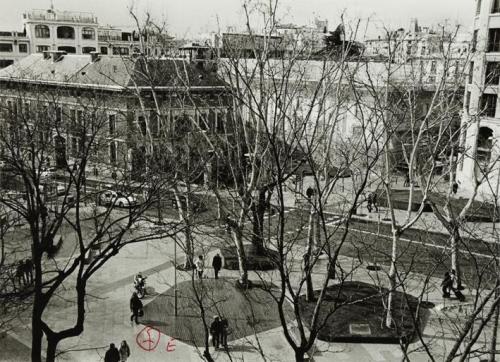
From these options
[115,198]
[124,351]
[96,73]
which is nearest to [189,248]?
[115,198]

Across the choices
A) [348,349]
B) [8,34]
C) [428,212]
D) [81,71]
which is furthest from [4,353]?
[8,34]

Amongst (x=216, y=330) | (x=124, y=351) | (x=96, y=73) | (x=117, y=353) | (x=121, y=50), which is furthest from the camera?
(x=121, y=50)

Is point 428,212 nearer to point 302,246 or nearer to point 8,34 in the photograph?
point 302,246

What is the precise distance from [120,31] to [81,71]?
48566mm

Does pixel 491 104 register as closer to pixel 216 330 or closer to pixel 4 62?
pixel 216 330

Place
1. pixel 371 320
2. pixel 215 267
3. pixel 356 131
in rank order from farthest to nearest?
1. pixel 356 131
2. pixel 215 267
3. pixel 371 320

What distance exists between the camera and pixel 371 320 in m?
19.1

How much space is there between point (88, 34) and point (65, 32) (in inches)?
133

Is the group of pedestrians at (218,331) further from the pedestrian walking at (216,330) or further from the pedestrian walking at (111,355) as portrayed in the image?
the pedestrian walking at (111,355)

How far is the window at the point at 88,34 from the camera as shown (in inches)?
2984

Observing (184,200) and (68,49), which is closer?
(184,200)

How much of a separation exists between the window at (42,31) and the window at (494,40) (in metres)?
57.2

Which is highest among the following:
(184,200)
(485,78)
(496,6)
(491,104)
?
(496,6)

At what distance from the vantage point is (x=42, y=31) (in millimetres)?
73062
